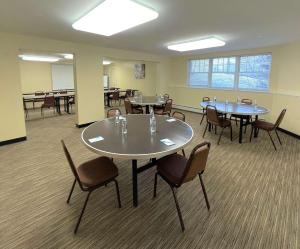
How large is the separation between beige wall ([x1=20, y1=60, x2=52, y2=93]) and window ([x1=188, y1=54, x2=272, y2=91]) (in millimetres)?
6951

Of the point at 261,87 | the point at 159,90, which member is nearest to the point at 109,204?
the point at 261,87

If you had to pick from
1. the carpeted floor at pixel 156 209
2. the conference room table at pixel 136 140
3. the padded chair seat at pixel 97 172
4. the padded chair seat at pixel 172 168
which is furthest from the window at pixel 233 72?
the padded chair seat at pixel 97 172

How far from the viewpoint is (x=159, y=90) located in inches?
340

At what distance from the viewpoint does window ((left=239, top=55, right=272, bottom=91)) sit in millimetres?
5992

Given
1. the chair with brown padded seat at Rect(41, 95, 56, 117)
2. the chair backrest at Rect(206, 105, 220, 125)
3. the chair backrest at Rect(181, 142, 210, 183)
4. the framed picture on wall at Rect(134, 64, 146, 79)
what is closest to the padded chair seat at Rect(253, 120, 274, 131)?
the chair backrest at Rect(206, 105, 220, 125)

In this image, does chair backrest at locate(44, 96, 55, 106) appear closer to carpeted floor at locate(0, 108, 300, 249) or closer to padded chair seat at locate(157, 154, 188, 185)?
carpeted floor at locate(0, 108, 300, 249)

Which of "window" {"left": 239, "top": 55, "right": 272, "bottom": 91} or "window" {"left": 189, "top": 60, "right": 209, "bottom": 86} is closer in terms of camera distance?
"window" {"left": 239, "top": 55, "right": 272, "bottom": 91}

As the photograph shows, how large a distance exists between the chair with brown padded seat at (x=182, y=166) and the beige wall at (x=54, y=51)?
3802mm

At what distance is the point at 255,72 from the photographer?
6277 mm

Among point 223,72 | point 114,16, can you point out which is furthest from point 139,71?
point 114,16

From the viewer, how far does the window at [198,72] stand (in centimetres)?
782

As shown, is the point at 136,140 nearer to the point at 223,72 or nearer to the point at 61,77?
the point at 223,72

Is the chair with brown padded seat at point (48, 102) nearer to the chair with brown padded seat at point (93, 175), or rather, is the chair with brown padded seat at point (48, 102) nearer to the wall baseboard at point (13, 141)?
the wall baseboard at point (13, 141)

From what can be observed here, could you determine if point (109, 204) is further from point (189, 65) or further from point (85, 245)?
point (189, 65)
